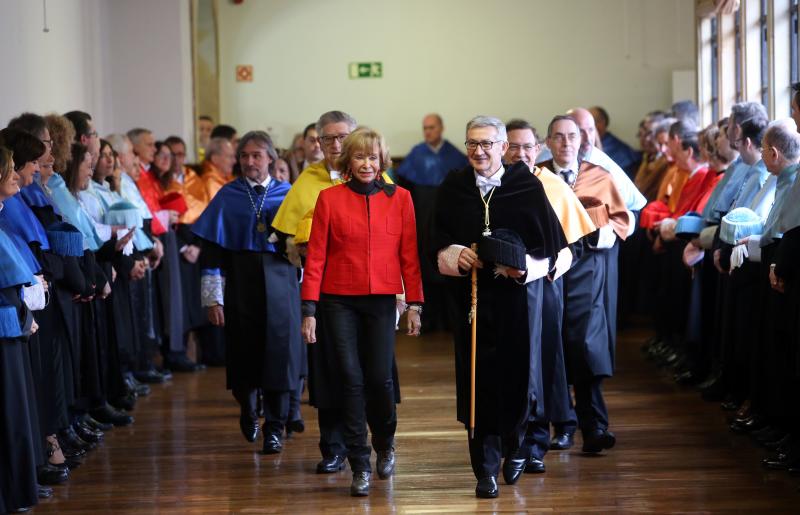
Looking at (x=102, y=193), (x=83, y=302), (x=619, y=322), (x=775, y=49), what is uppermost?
(x=775, y=49)

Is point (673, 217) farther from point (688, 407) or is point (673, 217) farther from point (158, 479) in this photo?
point (158, 479)

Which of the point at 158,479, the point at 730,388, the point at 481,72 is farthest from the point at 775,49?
the point at 481,72

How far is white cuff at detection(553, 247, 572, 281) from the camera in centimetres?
567

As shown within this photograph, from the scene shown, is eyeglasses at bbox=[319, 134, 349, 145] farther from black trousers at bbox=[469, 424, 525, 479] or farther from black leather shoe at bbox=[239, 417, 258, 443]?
black leather shoe at bbox=[239, 417, 258, 443]

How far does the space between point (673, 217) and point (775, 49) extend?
129 centimetres

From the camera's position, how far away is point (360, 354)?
5.61 m

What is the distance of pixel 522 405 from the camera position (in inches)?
216

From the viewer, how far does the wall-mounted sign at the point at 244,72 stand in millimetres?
14016

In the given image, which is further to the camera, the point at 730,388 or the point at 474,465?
the point at 730,388

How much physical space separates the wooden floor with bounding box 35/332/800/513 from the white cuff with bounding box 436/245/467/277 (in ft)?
3.16

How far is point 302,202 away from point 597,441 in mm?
1828

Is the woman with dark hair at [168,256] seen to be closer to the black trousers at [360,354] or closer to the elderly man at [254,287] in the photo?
the elderly man at [254,287]

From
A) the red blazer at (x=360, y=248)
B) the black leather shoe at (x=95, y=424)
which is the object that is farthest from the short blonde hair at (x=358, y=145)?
the black leather shoe at (x=95, y=424)

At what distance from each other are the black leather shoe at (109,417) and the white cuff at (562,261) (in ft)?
9.86
